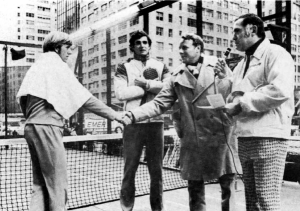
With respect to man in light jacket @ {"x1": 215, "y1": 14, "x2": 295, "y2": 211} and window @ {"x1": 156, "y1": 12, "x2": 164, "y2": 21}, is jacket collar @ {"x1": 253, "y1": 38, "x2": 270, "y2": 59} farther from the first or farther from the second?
window @ {"x1": 156, "y1": 12, "x2": 164, "y2": 21}

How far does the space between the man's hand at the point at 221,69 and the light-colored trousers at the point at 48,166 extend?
5.09 ft

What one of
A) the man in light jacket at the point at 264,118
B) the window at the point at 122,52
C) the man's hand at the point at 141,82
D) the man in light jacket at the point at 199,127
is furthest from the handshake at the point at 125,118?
the window at the point at 122,52

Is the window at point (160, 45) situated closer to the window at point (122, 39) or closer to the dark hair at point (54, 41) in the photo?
the window at point (122, 39)

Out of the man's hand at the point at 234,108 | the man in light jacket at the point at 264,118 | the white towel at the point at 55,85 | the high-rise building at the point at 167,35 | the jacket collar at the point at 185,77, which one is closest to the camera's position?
the man in light jacket at the point at 264,118

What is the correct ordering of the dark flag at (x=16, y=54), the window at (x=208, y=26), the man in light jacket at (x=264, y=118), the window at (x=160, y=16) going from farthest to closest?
the window at (x=208, y=26) < the window at (x=160, y=16) < the dark flag at (x=16, y=54) < the man in light jacket at (x=264, y=118)

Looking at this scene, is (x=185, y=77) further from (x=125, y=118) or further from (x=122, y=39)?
(x=122, y=39)

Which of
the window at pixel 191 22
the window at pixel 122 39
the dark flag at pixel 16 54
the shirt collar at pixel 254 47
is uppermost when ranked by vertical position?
the window at pixel 191 22

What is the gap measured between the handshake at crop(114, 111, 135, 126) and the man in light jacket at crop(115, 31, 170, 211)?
0.45 meters

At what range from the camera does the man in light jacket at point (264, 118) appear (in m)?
2.34

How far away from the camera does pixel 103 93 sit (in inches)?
2753

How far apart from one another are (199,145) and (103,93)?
6757 centimetres

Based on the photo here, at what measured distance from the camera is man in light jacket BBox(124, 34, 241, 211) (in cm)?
316

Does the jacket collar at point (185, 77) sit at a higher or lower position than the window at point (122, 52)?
lower

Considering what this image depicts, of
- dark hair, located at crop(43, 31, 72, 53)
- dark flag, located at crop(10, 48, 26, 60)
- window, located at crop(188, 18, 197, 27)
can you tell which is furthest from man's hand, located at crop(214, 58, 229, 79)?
window, located at crop(188, 18, 197, 27)
